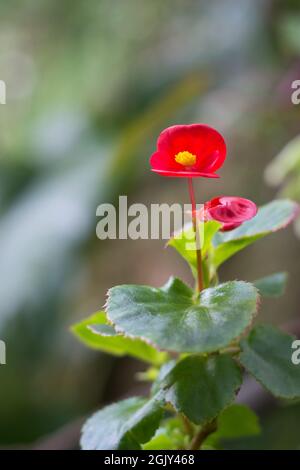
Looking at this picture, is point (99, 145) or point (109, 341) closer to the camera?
point (109, 341)

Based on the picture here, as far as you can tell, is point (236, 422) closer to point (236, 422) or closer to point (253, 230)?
point (236, 422)

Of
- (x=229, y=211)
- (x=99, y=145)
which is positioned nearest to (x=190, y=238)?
(x=229, y=211)

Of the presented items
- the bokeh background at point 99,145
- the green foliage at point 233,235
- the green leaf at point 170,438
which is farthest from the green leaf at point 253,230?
the bokeh background at point 99,145

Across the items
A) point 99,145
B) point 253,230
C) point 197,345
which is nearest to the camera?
point 197,345

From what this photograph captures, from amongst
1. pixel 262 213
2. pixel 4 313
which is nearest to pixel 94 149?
pixel 4 313

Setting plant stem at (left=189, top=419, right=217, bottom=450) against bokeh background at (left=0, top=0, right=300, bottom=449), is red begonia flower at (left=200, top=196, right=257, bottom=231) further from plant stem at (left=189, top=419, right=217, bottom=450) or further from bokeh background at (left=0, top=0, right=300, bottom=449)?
bokeh background at (left=0, top=0, right=300, bottom=449)

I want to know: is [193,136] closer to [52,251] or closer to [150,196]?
[52,251]
